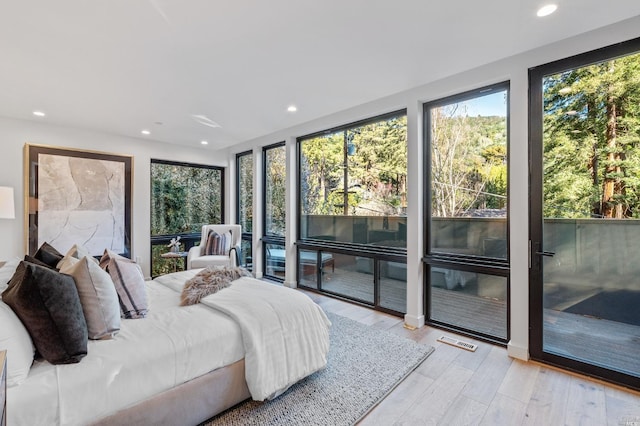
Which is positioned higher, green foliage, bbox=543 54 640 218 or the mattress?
green foliage, bbox=543 54 640 218

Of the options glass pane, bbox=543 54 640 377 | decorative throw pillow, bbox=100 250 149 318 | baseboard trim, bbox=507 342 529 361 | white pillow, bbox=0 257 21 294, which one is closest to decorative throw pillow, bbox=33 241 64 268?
white pillow, bbox=0 257 21 294

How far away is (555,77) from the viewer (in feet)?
7.99

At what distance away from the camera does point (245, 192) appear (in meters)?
5.93

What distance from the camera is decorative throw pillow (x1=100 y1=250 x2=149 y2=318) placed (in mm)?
1925

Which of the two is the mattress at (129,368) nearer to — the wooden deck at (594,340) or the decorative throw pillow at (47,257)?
the decorative throw pillow at (47,257)

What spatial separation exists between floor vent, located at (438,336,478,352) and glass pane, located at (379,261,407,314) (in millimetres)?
624

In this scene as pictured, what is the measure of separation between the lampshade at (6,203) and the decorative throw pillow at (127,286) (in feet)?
8.16

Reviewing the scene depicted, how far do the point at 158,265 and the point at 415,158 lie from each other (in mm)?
4689

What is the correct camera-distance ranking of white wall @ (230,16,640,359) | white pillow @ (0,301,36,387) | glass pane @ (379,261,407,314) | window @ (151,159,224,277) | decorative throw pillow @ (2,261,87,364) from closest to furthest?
white pillow @ (0,301,36,387) < decorative throw pillow @ (2,261,87,364) < white wall @ (230,16,640,359) < glass pane @ (379,261,407,314) < window @ (151,159,224,277)

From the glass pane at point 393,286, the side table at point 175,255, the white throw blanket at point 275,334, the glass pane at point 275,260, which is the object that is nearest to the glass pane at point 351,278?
the glass pane at point 393,286

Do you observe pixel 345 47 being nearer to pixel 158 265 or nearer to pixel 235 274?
pixel 235 274

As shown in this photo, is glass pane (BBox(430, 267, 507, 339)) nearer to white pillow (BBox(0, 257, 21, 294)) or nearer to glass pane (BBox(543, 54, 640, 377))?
glass pane (BBox(543, 54, 640, 377))

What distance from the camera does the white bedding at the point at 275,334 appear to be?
181cm

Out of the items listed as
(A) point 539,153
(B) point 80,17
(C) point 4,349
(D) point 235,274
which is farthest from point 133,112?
(A) point 539,153
